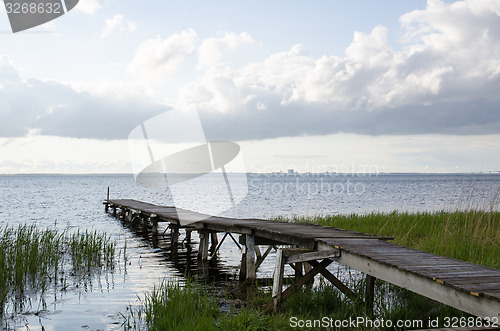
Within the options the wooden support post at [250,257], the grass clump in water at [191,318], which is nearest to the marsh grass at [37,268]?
Result: the grass clump in water at [191,318]

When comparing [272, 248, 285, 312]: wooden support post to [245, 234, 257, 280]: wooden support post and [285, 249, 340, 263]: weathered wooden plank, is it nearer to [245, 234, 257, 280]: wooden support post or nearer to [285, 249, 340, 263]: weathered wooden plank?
[285, 249, 340, 263]: weathered wooden plank

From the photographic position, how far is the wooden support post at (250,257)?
32.4 feet

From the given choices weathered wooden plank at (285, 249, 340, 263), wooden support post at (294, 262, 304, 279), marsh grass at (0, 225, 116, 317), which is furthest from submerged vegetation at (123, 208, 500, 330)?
marsh grass at (0, 225, 116, 317)

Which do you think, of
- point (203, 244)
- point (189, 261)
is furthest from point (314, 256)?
point (189, 261)

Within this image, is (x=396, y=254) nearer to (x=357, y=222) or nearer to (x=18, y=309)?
(x=18, y=309)

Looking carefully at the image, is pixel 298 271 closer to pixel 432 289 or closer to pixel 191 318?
pixel 191 318

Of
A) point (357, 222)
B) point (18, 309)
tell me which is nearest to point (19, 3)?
point (18, 309)

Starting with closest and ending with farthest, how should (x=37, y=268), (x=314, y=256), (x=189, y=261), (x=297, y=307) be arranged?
(x=314, y=256) < (x=297, y=307) < (x=37, y=268) < (x=189, y=261)

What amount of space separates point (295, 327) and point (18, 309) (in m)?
5.30

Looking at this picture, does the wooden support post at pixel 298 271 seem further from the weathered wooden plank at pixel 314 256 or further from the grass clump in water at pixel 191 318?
the grass clump in water at pixel 191 318

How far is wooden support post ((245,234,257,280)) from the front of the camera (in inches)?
389

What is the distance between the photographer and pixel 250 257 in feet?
33.0

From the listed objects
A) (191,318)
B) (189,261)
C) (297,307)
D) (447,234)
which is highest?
(447,234)

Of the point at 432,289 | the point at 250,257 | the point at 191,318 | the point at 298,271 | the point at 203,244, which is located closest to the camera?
the point at 432,289
